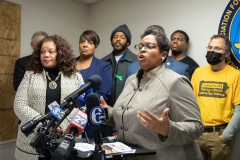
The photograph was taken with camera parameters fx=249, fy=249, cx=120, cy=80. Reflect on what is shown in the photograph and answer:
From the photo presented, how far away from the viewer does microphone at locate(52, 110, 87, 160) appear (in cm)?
94

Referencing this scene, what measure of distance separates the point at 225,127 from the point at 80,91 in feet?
6.12

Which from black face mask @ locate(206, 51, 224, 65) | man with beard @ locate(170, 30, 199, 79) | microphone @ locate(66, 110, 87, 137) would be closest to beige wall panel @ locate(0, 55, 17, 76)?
man with beard @ locate(170, 30, 199, 79)

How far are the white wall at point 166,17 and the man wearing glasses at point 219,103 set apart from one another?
663 millimetres

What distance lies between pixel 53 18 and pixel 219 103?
308cm

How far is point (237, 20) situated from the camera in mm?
2922

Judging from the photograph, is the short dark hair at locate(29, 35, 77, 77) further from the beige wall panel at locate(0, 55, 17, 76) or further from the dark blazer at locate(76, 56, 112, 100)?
the beige wall panel at locate(0, 55, 17, 76)

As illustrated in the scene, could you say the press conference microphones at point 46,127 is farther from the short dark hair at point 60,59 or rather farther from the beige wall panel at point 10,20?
the beige wall panel at point 10,20

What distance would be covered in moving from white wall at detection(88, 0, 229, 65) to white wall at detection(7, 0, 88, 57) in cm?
31

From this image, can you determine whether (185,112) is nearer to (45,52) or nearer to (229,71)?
(45,52)

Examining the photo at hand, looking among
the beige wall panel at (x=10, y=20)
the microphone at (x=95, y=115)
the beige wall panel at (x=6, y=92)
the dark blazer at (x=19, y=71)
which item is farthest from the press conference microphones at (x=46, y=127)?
the beige wall panel at (x=10, y=20)

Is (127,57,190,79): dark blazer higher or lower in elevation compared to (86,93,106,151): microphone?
higher

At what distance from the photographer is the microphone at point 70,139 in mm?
941

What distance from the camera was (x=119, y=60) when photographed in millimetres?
2980

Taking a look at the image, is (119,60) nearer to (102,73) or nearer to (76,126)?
(102,73)
